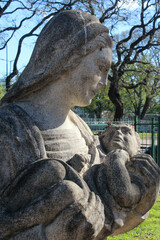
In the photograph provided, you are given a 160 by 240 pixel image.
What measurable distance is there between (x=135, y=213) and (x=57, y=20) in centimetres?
159

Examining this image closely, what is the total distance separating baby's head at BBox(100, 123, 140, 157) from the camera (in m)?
2.47

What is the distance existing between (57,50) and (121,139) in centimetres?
95

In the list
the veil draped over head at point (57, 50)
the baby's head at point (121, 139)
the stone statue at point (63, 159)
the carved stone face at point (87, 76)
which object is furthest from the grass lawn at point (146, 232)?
the veil draped over head at point (57, 50)

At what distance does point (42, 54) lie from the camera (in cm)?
216

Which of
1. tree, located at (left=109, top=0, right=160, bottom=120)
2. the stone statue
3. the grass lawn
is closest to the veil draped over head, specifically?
the stone statue

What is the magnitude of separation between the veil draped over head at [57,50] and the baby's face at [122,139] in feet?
2.42

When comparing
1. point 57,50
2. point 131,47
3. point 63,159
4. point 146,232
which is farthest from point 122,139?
point 131,47

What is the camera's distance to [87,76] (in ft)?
7.27

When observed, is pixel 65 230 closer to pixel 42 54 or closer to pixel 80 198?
pixel 80 198

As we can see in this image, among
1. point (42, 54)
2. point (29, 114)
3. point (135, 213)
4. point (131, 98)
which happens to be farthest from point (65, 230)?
point (131, 98)

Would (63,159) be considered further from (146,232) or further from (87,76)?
(146,232)

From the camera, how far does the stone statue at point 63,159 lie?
1.64 metres

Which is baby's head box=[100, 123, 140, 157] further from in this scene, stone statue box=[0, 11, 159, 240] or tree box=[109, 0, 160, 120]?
tree box=[109, 0, 160, 120]

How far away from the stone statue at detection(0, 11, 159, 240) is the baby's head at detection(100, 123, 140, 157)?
10 centimetres
